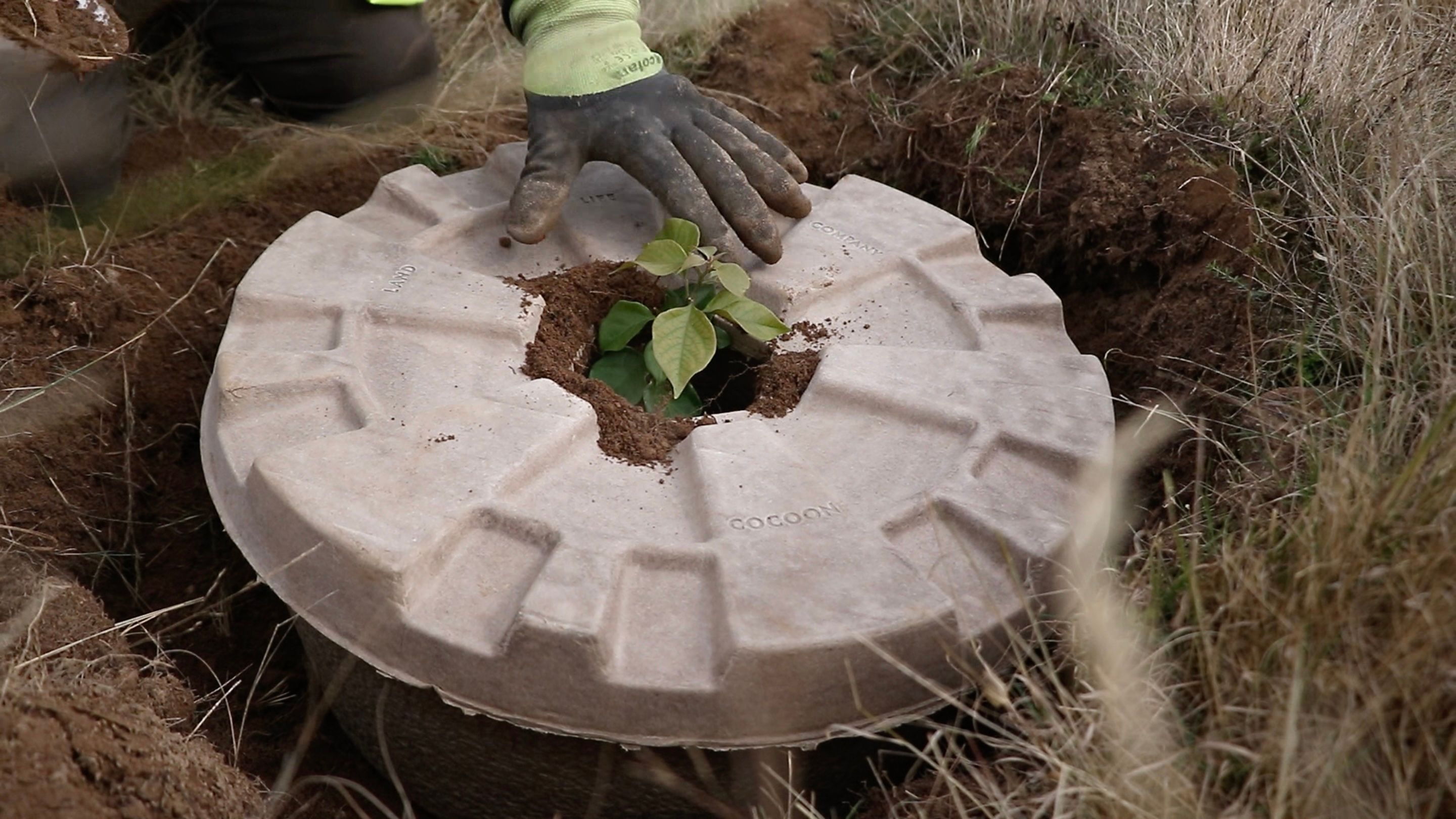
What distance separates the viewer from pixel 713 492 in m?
1.83

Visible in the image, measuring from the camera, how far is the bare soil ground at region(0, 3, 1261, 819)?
1.75 meters

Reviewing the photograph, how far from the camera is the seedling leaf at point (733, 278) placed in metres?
2.13

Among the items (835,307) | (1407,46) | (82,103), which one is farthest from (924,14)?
(82,103)

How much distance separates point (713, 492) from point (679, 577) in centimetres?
15

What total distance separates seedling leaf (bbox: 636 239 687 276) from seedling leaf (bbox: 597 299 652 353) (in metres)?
0.08

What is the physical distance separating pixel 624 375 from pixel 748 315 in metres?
0.26

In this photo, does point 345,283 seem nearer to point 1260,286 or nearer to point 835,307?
point 835,307

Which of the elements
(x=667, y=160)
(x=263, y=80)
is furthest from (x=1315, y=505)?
(x=263, y=80)

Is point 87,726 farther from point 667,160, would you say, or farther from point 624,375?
point 667,160

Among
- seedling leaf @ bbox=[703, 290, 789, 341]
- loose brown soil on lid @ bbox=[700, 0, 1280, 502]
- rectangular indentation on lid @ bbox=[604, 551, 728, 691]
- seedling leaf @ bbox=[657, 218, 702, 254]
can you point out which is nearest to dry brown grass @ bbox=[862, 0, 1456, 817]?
loose brown soil on lid @ bbox=[700, 0, 1280, 502]

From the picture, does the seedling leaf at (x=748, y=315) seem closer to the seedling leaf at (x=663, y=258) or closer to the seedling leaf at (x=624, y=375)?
the seedling leaf at (x=663, y=258)

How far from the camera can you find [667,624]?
169 cm

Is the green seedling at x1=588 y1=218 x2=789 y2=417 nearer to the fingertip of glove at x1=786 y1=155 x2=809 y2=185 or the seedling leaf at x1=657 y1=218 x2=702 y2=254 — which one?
the seedling leaf at x1=657 y1=218 x2=702 y2=254

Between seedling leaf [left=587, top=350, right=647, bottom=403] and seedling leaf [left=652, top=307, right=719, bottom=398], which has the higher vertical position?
seedling leaf [left=652, top=307, right=719, bottom=398]
